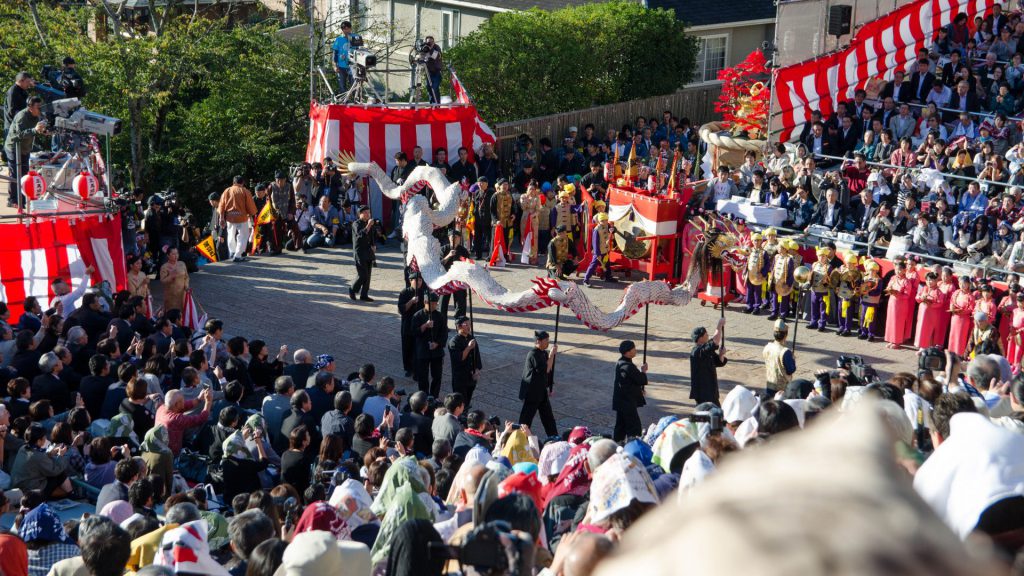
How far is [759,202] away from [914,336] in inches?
158

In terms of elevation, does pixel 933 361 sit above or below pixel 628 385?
above

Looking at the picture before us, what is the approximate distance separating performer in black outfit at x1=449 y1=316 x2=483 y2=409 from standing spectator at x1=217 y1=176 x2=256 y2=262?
7.57 m

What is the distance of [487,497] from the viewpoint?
5.79m

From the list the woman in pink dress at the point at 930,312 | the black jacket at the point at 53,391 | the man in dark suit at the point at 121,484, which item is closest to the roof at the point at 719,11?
the woman in pink dress at the point at 930,312

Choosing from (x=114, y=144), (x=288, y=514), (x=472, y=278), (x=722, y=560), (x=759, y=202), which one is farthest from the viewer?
(x=114, y=144)

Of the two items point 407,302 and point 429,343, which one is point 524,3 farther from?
point 429,343

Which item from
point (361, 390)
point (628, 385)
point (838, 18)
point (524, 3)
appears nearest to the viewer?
point (361, 390)

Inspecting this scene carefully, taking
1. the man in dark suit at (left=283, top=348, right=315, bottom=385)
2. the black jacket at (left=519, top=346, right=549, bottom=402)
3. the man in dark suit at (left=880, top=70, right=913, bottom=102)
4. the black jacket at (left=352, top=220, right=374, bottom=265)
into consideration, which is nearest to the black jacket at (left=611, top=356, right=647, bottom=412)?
the black jacket at (left=519, top=346, right=549, bottom=402)

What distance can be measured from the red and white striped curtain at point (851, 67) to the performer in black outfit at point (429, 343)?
10.0 meters

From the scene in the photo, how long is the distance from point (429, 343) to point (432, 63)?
32.3 feet

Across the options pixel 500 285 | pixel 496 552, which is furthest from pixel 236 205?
pixel 496 552

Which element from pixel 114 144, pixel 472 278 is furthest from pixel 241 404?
pixel 114 144

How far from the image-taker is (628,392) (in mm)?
12109

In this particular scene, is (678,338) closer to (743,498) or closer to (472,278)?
(472,278)
